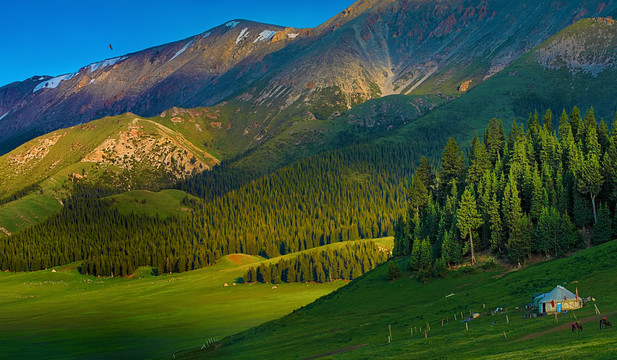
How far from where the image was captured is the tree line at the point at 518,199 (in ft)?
367

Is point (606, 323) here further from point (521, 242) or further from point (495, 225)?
point (495, 225)

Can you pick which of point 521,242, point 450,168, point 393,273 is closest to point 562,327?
point 521,242

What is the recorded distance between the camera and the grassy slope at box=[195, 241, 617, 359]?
51.6 m

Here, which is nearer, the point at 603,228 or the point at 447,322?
the point at 447,322

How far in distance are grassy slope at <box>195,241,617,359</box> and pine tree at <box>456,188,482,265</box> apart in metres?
13.2

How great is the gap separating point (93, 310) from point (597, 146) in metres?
150

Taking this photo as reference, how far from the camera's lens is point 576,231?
11025cm

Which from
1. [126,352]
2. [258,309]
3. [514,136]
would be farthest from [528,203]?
[126,352]

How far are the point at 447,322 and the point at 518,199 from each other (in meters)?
54.4

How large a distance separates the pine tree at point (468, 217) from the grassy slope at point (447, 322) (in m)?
13.2

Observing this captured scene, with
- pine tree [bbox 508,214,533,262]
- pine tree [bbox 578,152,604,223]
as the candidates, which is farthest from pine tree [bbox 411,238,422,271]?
pine tree [bbox 578,152,604,223]

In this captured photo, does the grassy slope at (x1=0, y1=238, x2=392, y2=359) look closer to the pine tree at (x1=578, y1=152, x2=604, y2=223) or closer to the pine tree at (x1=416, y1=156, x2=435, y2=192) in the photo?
the pine tree at (x1=416, y1=156, x2=435, y2=192)

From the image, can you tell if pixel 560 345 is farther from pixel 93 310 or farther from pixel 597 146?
pixel 93 310

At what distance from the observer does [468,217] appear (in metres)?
129
